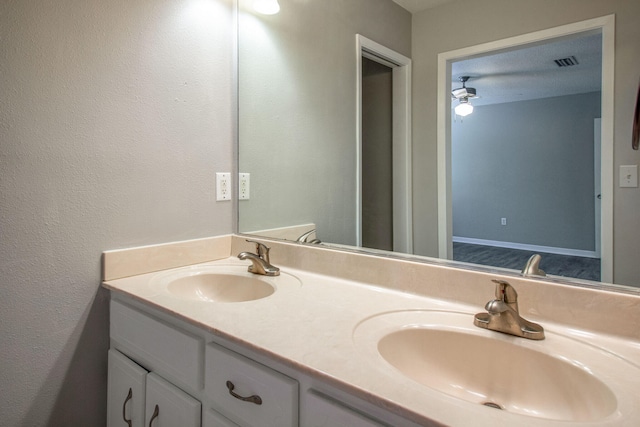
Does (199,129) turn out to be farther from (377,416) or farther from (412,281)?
(377,416)

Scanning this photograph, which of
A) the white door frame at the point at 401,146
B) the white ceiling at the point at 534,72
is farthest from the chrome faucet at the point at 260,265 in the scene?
the white ceiling at the point at 534,72

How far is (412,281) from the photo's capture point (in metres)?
1.16

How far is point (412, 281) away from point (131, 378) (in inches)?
35.9

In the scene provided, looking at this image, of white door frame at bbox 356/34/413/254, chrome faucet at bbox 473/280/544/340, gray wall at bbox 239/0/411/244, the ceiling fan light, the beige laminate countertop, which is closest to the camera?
the beige laminate countertop

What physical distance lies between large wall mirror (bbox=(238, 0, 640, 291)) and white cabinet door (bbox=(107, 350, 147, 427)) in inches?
28.0

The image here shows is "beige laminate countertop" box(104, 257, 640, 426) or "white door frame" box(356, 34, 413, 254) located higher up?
"white door frame" box(356, 34, 413, 254)

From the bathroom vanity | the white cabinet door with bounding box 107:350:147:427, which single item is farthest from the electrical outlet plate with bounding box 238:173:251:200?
the white cabinet door with bounding box 107:350:147:427

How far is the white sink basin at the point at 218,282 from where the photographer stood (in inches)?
53.1

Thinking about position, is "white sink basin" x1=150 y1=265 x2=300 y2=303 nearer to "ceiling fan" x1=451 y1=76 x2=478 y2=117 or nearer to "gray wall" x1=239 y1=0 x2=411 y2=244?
"gray wall" x1=239 y1=0 x2=411 y2=244

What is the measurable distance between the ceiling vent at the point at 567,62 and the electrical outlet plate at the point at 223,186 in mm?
1246

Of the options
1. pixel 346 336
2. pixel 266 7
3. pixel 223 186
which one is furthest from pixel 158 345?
pixel 266 7

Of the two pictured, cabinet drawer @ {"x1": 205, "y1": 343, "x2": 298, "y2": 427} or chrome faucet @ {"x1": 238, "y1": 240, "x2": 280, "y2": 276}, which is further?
chrome faucet @ {"x1": 238, "y1": 240, "x2": 280, "y2": 276}

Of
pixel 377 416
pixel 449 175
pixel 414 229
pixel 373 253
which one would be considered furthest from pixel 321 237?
pixel 377 416

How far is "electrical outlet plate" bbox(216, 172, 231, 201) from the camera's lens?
5.36 feet
